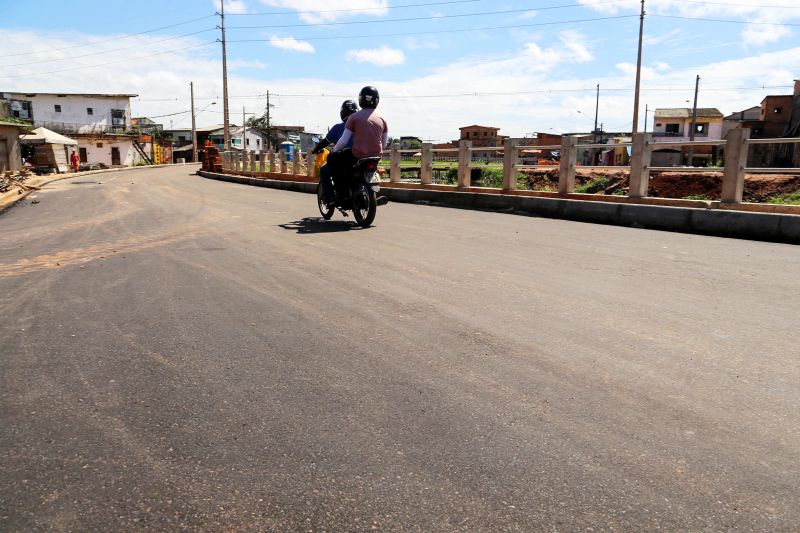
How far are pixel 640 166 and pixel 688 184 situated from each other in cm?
3053

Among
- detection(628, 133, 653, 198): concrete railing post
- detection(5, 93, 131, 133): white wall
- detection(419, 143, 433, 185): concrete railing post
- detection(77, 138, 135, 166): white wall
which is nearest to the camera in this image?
detection(628, 133, 653, 198): concrete railing post

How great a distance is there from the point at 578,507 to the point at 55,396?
247 cm

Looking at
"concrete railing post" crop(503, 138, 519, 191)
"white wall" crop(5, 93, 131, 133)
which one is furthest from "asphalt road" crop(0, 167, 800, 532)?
"white wall" crop(5, 93, 131, 133)

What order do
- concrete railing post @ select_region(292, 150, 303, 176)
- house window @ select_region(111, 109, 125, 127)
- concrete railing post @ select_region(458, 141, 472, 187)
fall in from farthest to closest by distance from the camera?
house window @ select_region(111, 109, 125, 127), concrete railing post @ select_region(292, 150, 303, 176), concrete railing post @ select_region(458, 141, 472, 187)

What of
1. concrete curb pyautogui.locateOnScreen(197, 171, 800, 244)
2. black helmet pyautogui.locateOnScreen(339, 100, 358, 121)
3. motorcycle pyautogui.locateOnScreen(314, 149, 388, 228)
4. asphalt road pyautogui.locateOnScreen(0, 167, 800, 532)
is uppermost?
black helmet pyautogui.locateOnScreen(339, 100, 358, 121)

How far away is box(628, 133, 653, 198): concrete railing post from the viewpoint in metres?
10.1

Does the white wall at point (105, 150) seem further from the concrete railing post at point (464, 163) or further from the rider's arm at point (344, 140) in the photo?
the rider's arm at point (344, 140)

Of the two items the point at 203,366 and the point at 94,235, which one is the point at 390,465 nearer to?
the point at 203,366

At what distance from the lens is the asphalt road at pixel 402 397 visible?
81.3 inches

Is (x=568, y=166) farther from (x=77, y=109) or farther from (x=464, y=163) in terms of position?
(x=77, y=109)

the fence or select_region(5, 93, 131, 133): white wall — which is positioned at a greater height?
select_region(5, 93, 131, 133): white wall

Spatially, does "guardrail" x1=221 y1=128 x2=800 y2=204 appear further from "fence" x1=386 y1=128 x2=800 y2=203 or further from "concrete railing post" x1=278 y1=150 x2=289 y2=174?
"concrete railing post" x1=278 y1=150 x2=289 y2=174

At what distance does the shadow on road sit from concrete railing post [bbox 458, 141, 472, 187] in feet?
15.5

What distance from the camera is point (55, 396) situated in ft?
9.60
